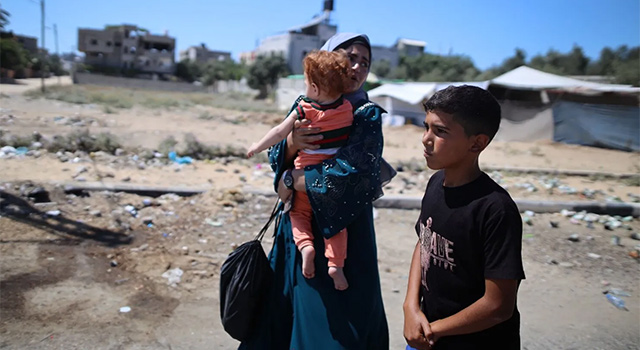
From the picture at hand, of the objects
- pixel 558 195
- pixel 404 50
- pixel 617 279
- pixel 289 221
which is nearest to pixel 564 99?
pixel 558 195

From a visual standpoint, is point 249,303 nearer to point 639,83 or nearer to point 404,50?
point 639,83

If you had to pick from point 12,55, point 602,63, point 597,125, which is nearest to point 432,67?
point 602,63

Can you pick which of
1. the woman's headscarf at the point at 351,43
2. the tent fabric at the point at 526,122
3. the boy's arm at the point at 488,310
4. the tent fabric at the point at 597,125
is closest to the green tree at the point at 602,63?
the tent fabric at the point at 526,122

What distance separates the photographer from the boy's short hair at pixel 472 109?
1.40 metres

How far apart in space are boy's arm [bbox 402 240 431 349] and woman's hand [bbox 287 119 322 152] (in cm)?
55

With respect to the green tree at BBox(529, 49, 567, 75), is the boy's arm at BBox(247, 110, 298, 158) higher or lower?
lower

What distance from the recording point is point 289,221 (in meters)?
1.97

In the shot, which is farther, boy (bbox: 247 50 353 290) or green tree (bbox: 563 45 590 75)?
green tree (bbox: 563 45 590 75)

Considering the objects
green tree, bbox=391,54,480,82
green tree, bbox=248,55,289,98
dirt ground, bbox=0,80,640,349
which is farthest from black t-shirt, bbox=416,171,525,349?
green tree, bbox=248,55,289,98

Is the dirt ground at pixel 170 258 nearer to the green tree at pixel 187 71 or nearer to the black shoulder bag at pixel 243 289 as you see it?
the black shoulder bag at pixel 243 289

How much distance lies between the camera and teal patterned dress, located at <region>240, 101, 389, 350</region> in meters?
1.78

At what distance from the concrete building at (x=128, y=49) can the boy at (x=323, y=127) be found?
5520cm

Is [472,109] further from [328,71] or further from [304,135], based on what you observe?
[304,135]

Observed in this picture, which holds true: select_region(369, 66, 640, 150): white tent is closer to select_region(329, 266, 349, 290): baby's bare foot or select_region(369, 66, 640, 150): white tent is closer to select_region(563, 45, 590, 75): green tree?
select_region(329, 266, 349, 290): baby's bare foot
